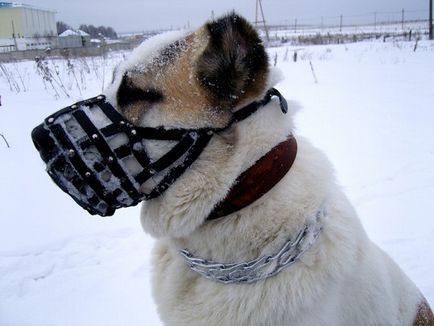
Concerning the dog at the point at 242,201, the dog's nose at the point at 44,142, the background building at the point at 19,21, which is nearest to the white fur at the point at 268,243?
the dog at the point at 242,201

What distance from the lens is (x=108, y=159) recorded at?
4.92 ft

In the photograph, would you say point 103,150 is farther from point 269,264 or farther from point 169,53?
point 269,264

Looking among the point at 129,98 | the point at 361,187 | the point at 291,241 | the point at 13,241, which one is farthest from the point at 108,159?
the point at 361,187

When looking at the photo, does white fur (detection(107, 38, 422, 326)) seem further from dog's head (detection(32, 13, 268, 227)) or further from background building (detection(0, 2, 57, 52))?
background building (detection(0, 2, 57, 52))

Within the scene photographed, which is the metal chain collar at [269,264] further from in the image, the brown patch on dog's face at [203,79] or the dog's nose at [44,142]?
the dog's nose at [44,142]

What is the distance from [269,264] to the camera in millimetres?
1484

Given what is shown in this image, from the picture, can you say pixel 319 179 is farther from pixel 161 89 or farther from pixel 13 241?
pixel 13 241

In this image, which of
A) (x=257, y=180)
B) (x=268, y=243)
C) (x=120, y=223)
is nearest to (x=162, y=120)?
(x=257, y=180)

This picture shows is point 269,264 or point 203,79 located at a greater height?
point 203,79

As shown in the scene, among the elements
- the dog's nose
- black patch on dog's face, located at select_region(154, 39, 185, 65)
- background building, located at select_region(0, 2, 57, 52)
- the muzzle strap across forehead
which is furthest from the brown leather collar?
background building, located at select_region(0, 2, 57, 52)

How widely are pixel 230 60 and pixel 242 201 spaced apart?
0.60 metres

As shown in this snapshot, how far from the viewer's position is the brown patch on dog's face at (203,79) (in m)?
1.47

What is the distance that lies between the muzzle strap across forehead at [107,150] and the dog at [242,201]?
3 cm

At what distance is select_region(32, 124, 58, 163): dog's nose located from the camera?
148 centimetres
